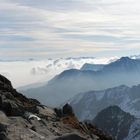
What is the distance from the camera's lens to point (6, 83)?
100500 millimetres

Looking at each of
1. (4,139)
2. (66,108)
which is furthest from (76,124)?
(4,139)

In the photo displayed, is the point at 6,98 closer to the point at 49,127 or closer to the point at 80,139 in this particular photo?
the point at 49,127

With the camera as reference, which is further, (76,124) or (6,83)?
(6,83)

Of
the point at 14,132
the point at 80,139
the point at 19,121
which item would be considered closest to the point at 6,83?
the point at 19,121

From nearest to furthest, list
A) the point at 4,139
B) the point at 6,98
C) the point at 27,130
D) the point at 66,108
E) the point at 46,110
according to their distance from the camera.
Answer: the point at 4,139, the point at 27,130, the point at 6,98, the point at 46,110, the point at 66,108

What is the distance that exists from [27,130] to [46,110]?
24.6 metres

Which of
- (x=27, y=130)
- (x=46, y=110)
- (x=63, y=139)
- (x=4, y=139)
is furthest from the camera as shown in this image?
(x=46, y=110)

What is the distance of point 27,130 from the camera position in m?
60.7

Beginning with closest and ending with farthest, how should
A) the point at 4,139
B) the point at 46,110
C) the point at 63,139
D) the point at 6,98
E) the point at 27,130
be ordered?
the point at 63,139 < the point at 4,139 < the point at 27,130 < the point at 6,98 < the point at 46,110

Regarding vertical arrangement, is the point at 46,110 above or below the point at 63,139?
below

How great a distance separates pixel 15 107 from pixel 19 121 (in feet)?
26.3

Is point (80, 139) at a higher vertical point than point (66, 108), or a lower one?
higher

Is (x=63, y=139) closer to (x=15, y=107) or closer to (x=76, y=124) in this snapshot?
(x=15, y=107)

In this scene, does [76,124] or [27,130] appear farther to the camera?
[76,124]
